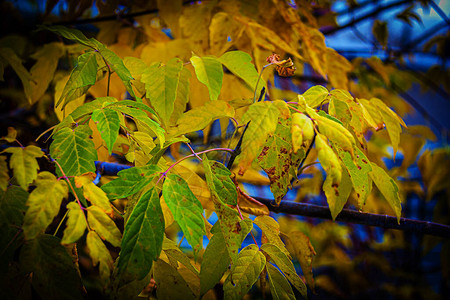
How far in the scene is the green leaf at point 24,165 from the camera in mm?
415

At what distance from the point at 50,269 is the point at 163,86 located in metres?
0.34

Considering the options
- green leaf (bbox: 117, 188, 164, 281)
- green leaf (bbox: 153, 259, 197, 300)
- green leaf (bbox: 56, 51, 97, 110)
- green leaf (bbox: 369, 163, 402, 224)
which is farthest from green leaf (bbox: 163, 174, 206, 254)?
green leaf (bbox: 369, 163, 402, 224)

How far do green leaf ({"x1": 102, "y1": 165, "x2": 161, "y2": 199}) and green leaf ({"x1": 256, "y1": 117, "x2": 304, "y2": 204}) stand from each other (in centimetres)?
18

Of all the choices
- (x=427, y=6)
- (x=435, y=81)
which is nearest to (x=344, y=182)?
(x=427, y=6)

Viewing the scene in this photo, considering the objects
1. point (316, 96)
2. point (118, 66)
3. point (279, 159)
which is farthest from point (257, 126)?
point (118, 66)

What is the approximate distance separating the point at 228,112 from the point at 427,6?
59.1 inches

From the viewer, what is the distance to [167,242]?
1.76ft

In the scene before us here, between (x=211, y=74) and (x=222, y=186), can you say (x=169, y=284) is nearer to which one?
(x=222, y=186)

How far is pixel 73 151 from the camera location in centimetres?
48

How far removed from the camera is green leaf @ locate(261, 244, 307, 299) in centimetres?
49

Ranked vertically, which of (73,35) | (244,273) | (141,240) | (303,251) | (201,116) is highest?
(73,35)

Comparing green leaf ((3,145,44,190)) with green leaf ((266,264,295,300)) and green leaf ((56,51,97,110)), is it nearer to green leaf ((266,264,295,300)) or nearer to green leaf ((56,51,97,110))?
green leaf ((56,51,97,110))

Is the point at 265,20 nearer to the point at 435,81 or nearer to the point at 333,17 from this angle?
the point at 333,17

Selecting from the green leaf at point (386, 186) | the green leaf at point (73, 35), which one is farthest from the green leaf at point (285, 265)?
the green leaf at point (73, 35)
